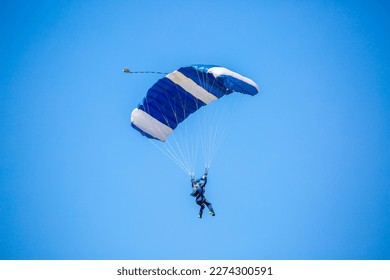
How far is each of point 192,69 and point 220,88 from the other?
106cm

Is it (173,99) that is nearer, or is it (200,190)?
(200,190)

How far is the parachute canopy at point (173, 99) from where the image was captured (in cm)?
1342

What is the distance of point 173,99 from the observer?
14.1 meters

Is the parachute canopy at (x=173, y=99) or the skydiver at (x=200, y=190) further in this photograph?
the parachute canopy at (x=173, y=99)

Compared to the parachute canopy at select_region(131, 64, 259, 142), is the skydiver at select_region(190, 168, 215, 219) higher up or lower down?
lower down

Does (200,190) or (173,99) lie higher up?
(173,99)

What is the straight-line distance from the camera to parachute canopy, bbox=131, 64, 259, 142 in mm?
13422

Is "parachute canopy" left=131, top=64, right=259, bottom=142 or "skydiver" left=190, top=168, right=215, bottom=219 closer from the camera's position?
"skydiver" left=190, top=168, right=215, bottom=219

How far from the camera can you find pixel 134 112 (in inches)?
546

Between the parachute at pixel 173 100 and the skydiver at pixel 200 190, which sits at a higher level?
the parachute at pixel 173 100

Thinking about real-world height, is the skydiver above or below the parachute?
below

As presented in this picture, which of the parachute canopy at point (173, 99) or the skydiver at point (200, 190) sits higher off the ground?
the parachute canopy at point (173, 99)
